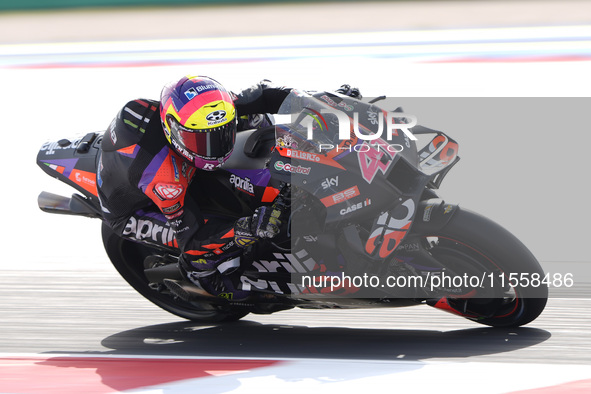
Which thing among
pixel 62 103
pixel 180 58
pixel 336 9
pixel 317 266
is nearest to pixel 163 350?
pixel 317 266

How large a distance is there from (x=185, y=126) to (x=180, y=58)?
7.10 m

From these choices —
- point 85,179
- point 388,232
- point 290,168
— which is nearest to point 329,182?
point 290,168

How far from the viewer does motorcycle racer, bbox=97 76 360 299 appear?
3717 mm

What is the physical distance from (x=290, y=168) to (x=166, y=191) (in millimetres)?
607

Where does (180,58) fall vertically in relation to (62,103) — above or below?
above

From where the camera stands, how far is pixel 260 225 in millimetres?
3721

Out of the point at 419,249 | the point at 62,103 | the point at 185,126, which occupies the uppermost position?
the point at 62,103

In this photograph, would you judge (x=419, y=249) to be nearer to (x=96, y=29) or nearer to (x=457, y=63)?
(x=457, y=63)

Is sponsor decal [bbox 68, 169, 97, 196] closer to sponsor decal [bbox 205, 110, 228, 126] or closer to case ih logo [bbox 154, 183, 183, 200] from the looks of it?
case ih logo [bbox 154, 183, 183, 200]

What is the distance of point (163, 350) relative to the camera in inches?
165

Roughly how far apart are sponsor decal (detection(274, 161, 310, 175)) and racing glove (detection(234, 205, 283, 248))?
187 millimetres

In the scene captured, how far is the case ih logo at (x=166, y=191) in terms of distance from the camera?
150 inches

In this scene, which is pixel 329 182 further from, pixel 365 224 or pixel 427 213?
pixel 427 213

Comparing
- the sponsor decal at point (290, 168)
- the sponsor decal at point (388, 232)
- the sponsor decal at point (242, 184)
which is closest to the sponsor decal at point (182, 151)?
the sponsor decal at point (242, 184)
